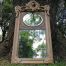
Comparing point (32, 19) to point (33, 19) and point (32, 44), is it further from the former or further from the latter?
point (32, 44)

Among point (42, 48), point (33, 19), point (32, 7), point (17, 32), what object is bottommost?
point (42, 48)

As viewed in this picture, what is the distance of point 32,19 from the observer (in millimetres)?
6461

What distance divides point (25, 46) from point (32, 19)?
27.0 inches

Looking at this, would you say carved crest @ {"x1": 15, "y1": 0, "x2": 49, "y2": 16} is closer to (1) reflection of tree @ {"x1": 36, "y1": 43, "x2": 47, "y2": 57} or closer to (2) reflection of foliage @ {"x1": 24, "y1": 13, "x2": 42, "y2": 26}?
(2) reflection of foliage @ {"x1": 24, "y1": 13, "x2": 42, "y2": 26}

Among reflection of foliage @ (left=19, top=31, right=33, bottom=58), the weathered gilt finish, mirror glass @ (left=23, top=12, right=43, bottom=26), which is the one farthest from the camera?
mirror glass @ (left=23, top=12, right=43, bottom=26)

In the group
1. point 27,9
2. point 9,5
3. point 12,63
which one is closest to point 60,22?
point 9,5

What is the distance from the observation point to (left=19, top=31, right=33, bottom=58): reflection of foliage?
6.14 metres

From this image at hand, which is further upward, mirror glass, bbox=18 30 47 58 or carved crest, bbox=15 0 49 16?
carved crest, bbox=15 0 49 16

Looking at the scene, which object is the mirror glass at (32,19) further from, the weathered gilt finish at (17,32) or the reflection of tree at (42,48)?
the reflection of tree at (42,48)

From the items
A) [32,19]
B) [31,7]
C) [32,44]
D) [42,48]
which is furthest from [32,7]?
[42,48]

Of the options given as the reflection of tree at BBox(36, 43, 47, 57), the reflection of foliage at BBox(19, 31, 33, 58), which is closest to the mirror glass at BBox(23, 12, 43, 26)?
the reflection of foliage at BBox(19, 31, 33, 58)

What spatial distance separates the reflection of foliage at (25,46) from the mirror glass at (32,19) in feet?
0.89

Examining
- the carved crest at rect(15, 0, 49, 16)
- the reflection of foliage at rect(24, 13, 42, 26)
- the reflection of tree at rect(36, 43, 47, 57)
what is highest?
the carved crest at rect(15, 0, 49, 16)

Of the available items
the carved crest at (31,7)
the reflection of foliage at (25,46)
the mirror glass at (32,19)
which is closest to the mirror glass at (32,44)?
the reflection of foliage at (25,46)
